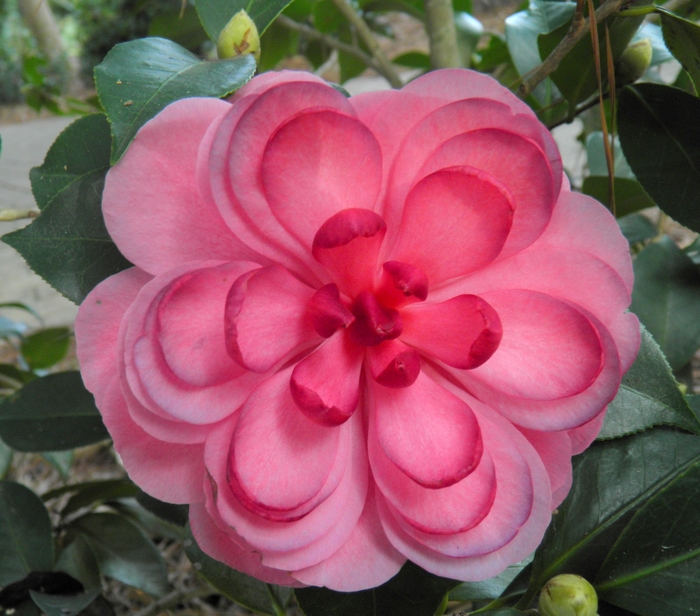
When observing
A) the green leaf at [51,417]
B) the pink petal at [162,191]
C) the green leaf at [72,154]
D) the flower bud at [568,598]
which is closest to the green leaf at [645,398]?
the flower bud at [568,598]

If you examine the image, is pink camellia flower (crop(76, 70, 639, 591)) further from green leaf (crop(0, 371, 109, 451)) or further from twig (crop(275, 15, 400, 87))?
twig (crop(275, 15, 400, 87))

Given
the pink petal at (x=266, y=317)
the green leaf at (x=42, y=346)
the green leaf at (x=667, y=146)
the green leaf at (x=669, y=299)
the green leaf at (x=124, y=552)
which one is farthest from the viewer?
the green leaf at (x=42, y=346)

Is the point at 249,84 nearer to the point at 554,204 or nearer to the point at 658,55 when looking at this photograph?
the point at 554,204

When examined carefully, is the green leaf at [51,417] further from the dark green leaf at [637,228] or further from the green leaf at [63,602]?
the dark green leaf at [637,228]

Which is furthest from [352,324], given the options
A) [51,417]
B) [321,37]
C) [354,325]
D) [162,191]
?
[321,37]

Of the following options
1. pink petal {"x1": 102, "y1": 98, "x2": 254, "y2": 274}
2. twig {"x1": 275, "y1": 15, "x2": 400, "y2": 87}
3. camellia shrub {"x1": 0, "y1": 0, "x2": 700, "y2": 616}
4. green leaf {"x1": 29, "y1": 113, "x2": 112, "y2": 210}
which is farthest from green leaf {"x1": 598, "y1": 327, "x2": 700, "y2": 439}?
twig {"x1": 275, "y1": 15, "x2": 400, "y2": 87}
